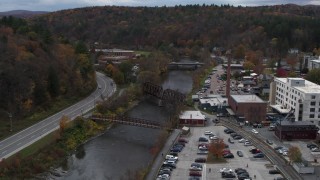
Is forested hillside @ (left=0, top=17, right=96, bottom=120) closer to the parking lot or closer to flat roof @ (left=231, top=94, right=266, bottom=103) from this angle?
the parking lot

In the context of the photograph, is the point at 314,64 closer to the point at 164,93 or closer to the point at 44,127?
the point at 164,93

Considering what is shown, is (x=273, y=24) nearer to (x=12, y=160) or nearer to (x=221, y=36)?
(x=221, y=36)

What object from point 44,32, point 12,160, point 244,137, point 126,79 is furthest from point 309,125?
point 44,32

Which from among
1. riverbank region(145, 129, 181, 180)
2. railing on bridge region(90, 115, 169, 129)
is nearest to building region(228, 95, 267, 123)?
riverbank region(145, 129, 181, 180)

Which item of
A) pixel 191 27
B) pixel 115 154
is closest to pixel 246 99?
pixel 115 154

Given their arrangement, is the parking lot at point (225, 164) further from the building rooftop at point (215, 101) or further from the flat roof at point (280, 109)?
the building rooftop at point (215, 101)

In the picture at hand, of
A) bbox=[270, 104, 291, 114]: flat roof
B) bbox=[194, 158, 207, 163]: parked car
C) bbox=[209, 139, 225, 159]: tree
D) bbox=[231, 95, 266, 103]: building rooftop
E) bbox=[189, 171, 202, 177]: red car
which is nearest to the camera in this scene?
bbox=[189, 171, 202, 177]: red car
